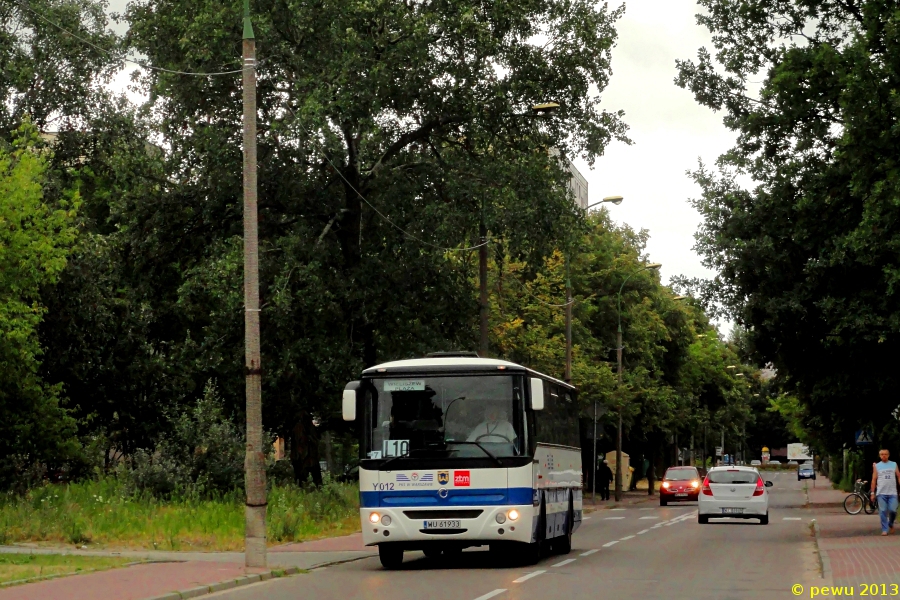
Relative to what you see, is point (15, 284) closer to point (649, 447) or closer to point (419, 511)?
point (419, 511)

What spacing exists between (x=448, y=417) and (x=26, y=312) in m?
18.2

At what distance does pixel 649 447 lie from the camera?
7831cm

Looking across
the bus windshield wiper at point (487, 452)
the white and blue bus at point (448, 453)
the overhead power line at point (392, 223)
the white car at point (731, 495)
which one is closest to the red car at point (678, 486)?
the white car at point (731, 495)

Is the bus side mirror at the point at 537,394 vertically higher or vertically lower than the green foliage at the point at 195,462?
higher

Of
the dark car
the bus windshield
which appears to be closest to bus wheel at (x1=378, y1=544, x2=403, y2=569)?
the bus windshield

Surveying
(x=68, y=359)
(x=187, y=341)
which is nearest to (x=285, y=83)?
(x=187, y=341)

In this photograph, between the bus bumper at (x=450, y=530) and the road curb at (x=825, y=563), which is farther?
the bus bumper at (x=450, y=530)

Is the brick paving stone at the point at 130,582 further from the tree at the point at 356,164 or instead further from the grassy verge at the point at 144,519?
the tree at the point at 356,164

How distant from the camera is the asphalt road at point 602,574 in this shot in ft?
49.2

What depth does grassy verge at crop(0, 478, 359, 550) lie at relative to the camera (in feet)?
72.4

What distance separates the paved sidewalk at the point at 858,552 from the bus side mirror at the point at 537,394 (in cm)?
444

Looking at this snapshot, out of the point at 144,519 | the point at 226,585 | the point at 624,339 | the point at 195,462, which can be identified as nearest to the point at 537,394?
the point at 226,585
